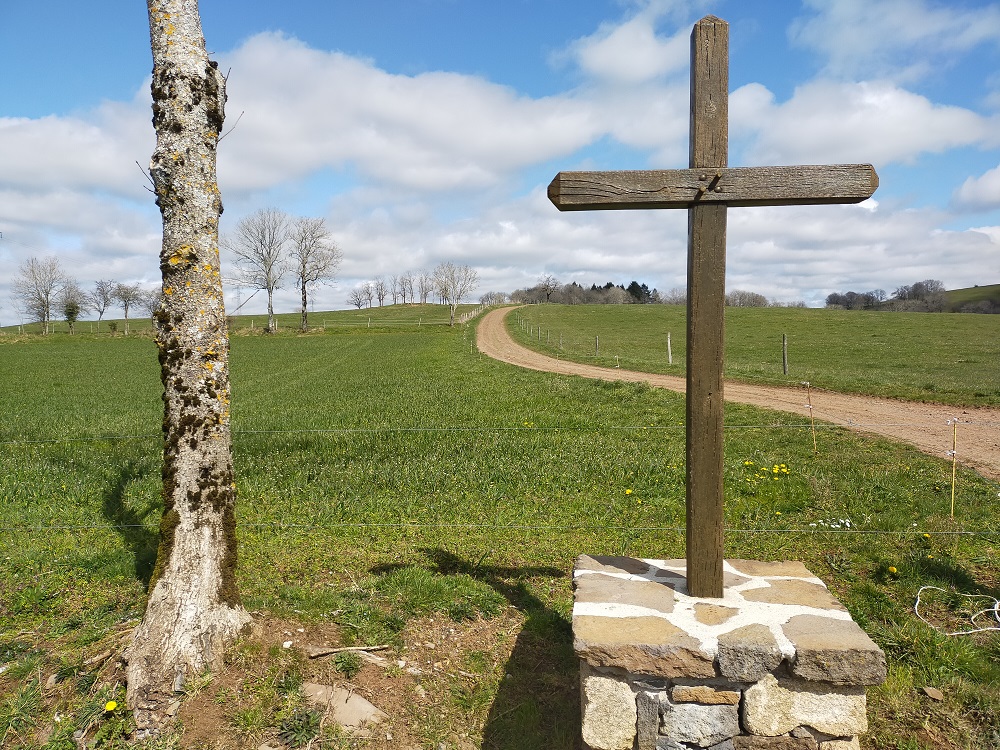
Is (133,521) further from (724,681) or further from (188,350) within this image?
(724,681)

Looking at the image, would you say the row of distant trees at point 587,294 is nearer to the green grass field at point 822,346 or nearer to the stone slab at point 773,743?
the green grass field at point 822,346

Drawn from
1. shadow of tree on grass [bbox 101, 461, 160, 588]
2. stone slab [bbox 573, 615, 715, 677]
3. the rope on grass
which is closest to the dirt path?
the rope on grass

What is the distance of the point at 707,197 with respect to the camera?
359 cm

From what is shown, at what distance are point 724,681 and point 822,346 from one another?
41.1 metres

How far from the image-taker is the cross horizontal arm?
3559 millimetres

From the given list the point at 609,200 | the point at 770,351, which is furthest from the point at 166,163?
the point at 770,351

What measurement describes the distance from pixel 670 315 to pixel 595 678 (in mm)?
66394

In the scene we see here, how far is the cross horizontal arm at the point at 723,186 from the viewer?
356 cm

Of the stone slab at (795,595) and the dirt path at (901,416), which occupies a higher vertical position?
the stone slab at (795,595)

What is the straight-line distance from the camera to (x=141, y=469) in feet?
28.4

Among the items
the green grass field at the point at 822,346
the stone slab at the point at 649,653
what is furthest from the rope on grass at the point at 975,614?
the green grass field at the point at 822,346

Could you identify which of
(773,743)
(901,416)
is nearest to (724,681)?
(773,743)

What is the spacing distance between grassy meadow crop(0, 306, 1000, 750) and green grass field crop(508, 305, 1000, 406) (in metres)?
6.65

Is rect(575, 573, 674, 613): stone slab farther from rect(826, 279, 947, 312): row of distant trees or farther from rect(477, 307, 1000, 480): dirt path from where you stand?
rect(826, 279, 947, 312): row of distant trees
